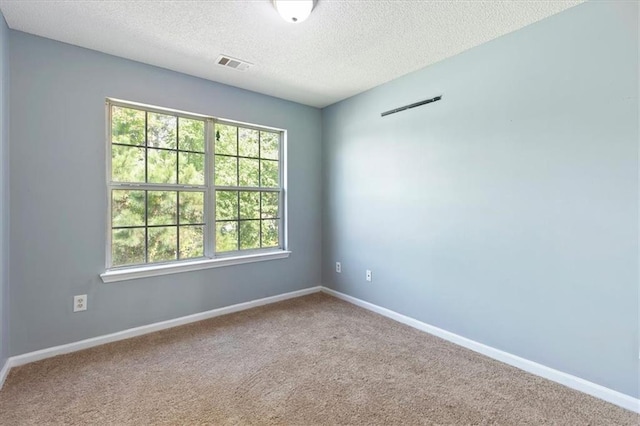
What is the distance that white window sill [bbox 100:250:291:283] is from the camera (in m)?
2.50

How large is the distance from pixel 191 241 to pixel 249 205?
74cm

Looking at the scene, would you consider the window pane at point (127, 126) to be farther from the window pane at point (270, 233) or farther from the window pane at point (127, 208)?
the window pane at point (270, 233)

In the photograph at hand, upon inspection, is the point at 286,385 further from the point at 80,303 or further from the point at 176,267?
the point at 80,303

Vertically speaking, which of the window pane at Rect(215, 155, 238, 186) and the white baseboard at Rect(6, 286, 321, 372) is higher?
the window pane at Rect(215, 155, 238, 186)

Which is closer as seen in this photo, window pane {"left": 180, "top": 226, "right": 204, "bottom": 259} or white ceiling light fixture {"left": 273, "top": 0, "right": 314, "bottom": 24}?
white ceiling light fixture {"left": 273, "top": 0, "right": 314, "bottom": 24}

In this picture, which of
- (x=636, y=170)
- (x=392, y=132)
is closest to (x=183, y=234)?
(x=392, y=132)

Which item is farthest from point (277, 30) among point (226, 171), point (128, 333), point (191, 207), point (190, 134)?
point (128, 333)

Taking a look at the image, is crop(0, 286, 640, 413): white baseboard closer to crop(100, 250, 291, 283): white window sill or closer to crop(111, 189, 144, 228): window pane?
crop(100, 250, 291, 283): white window sill

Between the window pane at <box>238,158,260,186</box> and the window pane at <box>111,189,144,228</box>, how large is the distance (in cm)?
101

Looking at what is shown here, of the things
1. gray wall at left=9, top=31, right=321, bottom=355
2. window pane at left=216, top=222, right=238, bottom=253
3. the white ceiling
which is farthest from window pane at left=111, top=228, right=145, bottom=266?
the white ceiling

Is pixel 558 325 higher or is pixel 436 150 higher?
pixel 436 150

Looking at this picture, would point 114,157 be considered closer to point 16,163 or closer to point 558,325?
point 16,163

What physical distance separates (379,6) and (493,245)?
73.3 inches

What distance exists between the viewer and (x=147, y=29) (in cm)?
212
